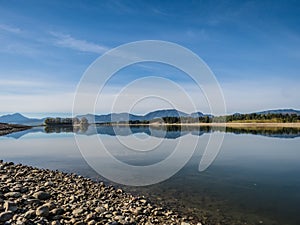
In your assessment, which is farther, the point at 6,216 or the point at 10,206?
the point at 10,206

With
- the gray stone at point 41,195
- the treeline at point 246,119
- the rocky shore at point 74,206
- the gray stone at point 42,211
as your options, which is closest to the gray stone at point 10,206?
the rocky shore at point 74,206

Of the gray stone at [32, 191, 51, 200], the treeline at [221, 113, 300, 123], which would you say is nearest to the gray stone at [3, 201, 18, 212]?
the gray stone at [32, 191, 51, 200]

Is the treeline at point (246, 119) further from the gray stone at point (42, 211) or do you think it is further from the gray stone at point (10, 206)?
the gray stone at point (10, 206)

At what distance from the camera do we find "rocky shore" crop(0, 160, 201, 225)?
7.60 m

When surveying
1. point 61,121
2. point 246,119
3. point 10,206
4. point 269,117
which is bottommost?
point 10,206

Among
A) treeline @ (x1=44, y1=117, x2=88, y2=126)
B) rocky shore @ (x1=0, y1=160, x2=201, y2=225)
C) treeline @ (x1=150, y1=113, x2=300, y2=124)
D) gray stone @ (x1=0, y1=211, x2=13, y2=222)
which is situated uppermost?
treeline @ (x1=150, y1=113, x2=300, y2=124)

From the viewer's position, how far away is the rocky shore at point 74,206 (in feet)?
24.9

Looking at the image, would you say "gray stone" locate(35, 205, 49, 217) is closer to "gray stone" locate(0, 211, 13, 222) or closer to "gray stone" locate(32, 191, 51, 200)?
"gray stone" locate(0, 211, 13, 222)

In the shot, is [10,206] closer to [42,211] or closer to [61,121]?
[42,211]

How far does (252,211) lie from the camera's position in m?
9.02

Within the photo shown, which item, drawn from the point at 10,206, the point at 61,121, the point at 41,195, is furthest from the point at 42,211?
the point at 61,121

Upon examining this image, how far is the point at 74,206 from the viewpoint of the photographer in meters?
8.67

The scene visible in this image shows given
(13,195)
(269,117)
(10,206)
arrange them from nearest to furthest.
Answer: (10,206) → (13,195) → (269,117)

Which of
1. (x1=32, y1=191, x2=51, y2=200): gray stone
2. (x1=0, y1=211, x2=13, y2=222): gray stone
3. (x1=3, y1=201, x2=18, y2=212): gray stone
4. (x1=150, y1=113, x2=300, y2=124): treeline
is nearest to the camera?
(x1=0, y1=211, x2=13, y2=222): gray stone
